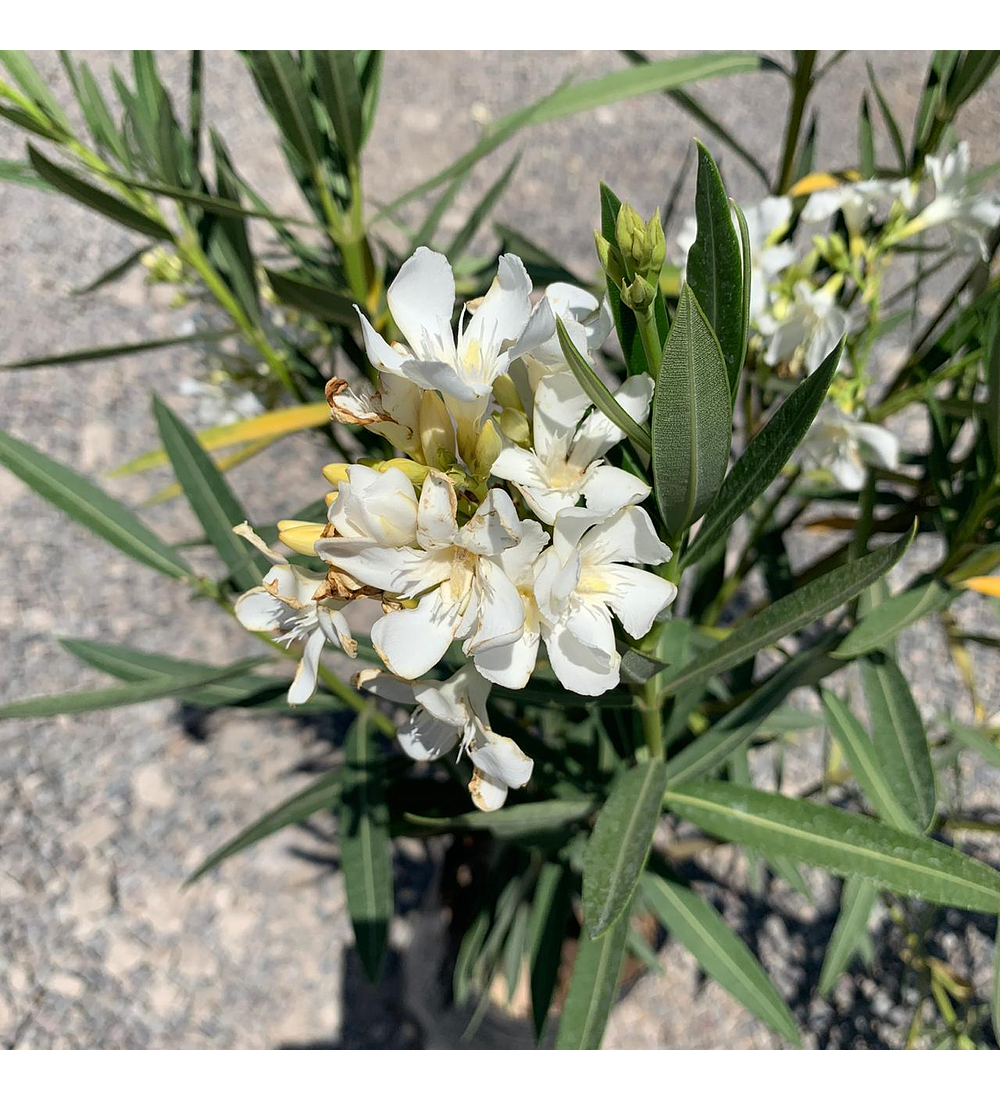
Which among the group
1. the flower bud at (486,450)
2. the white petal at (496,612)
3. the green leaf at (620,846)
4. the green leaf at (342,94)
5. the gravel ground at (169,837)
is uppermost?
the green leaf at (342,94)

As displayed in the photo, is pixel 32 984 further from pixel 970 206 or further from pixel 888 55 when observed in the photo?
pixel 888 55

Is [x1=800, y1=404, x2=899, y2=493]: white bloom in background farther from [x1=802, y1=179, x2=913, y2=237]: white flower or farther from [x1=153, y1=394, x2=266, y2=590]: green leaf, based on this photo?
[x1=153, y1=394, x2=266, y2=590]: green leaf

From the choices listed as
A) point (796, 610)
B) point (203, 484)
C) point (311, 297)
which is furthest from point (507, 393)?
point (203, 484)

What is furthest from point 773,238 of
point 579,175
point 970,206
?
point 579,175

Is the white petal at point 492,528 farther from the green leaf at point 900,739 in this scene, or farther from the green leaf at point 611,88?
the green leaf at point 611,88

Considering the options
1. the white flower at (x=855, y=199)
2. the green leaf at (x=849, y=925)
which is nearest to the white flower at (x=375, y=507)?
the white flower at (x=855, y=199)

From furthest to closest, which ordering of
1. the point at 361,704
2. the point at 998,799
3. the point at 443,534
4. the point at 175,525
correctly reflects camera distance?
the point at 175,525, the point at 998,799, the point at 361,704, the point at 443,534

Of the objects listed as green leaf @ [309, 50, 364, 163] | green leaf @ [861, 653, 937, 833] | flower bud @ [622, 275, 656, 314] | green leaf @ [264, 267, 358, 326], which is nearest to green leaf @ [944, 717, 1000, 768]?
green leaf @ [861, 653, 937, 833]
